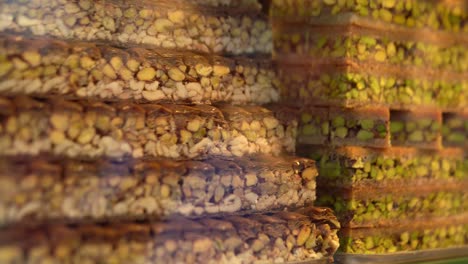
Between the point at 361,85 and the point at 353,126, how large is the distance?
0.21 meters

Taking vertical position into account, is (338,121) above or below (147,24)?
below

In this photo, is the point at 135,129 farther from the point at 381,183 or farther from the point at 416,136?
the point at 416,136

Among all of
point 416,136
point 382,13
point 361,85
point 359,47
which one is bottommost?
point 416,136

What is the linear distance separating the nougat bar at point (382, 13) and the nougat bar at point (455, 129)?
0.48 metres

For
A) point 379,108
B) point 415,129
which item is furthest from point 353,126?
point 415,129

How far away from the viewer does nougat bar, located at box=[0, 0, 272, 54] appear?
2.72 m

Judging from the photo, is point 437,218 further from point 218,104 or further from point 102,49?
point 102,49

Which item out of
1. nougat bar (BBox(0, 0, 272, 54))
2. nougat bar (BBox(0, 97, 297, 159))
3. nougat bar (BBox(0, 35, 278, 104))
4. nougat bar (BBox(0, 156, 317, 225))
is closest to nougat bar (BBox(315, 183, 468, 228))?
nougat bar (BBox(0, 156, 317, 225))

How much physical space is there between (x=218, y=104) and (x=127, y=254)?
895 mm

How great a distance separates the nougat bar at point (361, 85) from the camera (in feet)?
11.1

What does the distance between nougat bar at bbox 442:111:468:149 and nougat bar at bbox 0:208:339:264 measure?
109 centimetres

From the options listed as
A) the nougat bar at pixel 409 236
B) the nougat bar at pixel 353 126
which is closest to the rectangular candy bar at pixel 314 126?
the nougat bar at pixel 353 126

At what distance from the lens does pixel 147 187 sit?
268 centimetres

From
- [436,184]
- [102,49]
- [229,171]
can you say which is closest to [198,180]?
[229,171]
